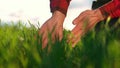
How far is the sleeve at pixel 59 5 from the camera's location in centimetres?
213

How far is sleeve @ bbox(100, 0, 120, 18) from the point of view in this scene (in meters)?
2.12

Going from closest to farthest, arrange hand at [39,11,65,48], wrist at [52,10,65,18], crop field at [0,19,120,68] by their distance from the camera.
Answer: crop field at [0,19,120,68] → hand at [39,11,65,48] → wrist at [52,10,65,18]

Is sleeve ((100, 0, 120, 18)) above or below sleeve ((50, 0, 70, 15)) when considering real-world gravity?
below

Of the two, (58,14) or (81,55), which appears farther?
(58,14)

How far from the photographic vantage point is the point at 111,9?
7.35 feet

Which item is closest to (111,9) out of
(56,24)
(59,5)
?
(59,5)

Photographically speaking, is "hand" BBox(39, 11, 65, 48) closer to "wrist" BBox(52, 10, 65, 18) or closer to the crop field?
"wrist" BBox(52, 10, 65, 18)

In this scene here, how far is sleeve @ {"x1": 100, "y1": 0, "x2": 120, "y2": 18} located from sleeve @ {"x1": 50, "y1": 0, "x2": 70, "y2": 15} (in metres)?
0.23

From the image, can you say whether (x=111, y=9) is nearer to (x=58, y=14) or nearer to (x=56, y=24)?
(x=58, y=14)

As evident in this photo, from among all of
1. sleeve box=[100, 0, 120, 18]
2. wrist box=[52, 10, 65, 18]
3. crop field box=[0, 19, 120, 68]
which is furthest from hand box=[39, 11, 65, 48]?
crop field box=[0, 19, 120, 68]

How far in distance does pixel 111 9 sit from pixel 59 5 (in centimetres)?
34

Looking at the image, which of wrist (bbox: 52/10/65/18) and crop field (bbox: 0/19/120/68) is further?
wrist (bbox: 52/10/65/18)

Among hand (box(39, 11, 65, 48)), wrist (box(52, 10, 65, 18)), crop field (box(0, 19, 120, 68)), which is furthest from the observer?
wrist (box(52, 10, 65, 18))

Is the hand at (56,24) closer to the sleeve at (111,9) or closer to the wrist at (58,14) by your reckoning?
the wrist at (58,14)
